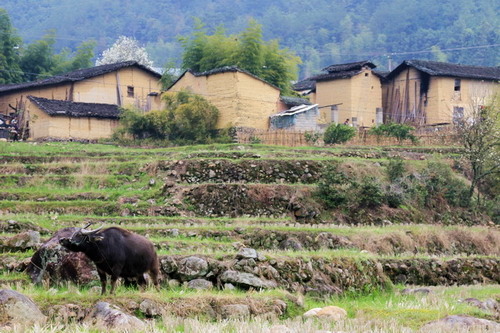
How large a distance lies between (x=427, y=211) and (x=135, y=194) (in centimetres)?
1169

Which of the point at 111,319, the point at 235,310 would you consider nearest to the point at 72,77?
the point at 235,310

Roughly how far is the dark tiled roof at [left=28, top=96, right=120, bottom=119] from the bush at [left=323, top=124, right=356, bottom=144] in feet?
41.7

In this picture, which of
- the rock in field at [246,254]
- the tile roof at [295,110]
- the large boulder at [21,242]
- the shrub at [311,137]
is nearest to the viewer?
the rock in field at [246,254]

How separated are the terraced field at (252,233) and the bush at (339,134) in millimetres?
2690

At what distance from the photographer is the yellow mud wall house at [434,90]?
5072cm

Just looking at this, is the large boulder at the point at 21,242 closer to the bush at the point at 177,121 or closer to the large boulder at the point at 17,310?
the large boulder at the point at 17,310

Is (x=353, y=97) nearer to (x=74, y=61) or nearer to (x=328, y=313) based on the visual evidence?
(x=74, y=61)

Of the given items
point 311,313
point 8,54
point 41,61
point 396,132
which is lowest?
point 311,313

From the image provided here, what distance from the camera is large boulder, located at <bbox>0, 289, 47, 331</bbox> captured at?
39.2ft

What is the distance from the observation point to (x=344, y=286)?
1842cm

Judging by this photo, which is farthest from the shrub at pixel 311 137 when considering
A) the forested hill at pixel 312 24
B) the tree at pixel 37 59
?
the forested hill at pixel 312 24

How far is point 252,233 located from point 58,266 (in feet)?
27.7

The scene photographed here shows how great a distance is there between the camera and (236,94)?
43469mm

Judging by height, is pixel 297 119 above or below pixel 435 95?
below
